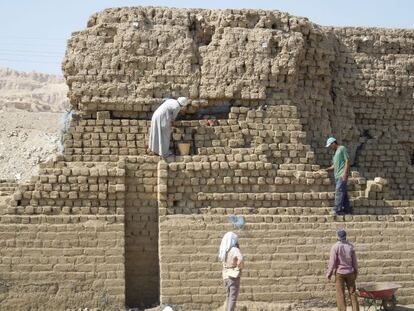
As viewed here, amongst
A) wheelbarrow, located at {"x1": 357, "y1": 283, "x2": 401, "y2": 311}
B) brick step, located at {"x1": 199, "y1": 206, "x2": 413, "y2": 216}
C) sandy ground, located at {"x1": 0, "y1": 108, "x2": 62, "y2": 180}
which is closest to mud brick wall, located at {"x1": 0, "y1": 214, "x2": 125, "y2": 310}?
brick step, located at {"x1": 199, "y1": 206, "x2": 413, "y2": 216}

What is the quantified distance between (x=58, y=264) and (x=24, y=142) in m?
20.4

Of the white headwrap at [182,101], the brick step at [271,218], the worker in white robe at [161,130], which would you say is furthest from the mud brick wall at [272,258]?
the white headwrap at [182,101]

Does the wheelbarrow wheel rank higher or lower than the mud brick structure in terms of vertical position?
lower

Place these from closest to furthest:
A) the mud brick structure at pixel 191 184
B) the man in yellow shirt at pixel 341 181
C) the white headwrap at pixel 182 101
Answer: the mud brick structure at pixel 191 184 → the man in yellow shirt at pixel 341 181 → the white headwrap at pixel 182 101

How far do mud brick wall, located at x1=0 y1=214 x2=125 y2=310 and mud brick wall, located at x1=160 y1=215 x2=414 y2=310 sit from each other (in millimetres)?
732

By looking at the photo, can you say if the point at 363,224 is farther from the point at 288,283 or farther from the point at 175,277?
the point at 175,277

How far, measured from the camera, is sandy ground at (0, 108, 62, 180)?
85.6 feet

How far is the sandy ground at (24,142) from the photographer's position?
26094 mm

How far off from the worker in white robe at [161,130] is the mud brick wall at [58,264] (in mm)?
1448

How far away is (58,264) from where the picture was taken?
32.8ft

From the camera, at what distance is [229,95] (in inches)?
440

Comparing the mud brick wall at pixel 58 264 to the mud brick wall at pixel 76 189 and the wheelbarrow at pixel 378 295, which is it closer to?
the mud brick wall at pixel 76 189

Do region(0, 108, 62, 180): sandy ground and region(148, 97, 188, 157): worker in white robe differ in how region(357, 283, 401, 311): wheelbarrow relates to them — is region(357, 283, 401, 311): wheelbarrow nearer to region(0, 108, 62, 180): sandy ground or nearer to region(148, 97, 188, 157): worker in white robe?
region(148, 97, 188, 157): worker in white robe

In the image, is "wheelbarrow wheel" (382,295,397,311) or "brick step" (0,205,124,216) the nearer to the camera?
"wheelbarrow wheel" (382,295,397,311)
